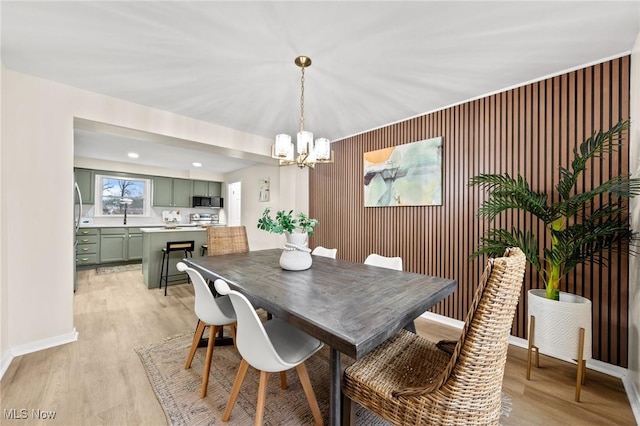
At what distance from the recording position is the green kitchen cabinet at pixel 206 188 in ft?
22.6

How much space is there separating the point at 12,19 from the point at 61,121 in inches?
39.0

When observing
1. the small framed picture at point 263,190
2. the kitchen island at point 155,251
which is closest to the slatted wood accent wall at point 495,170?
the small framed picture at point 263,190

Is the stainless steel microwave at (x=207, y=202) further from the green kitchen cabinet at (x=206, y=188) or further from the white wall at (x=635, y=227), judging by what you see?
the white wall at (x=635, y=227)

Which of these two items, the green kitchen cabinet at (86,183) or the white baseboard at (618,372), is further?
the green kitchen cabinet at (86,183)

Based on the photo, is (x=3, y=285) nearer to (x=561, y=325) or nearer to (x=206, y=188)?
(x=561, y=325)

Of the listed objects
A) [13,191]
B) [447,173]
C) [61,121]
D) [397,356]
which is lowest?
[397,356]

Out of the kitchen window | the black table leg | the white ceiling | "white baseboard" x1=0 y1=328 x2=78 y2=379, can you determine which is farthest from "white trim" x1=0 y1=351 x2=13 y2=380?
the kitchen window

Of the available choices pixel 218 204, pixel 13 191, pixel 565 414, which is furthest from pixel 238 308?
pixel 218 204

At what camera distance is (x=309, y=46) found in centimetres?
179

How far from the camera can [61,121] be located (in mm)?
2312

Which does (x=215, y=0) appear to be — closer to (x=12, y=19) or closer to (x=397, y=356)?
(x=12, y=19)

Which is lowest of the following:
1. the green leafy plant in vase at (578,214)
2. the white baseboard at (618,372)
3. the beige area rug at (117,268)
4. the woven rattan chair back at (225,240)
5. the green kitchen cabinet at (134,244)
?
the beige area rug at (117,268)

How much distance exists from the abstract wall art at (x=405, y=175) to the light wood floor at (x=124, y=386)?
1.49m

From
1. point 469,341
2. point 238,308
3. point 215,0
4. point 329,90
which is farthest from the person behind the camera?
point 329,90
